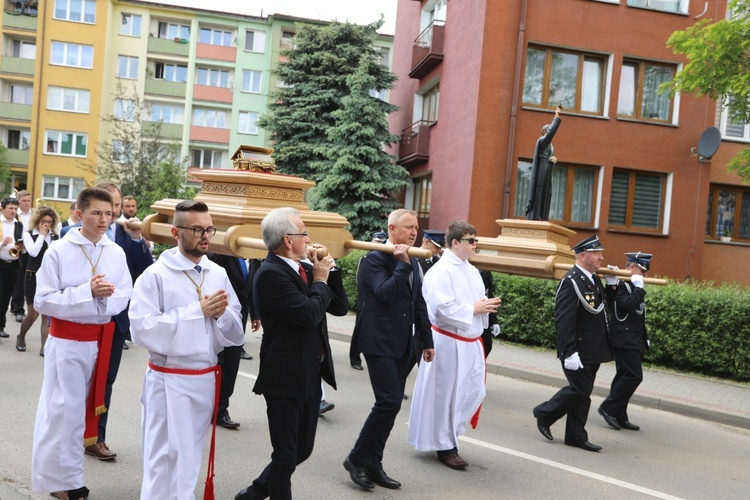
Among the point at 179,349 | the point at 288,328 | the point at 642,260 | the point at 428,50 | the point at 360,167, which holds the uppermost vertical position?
the point at 428,50

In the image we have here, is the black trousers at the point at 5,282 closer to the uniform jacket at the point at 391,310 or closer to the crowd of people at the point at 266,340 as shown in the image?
the crowd of people at the point at 266,340

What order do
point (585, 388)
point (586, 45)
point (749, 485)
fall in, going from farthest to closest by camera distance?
point (586, 45)
point (585, 388)
point (749, 485)

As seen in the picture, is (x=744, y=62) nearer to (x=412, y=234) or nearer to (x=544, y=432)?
(x=544, y=432)

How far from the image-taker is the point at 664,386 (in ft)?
36.4

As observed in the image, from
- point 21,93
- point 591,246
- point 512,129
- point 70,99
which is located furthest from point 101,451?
point 21,93

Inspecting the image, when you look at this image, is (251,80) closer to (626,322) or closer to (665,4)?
(665,4)

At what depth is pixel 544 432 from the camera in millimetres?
7426

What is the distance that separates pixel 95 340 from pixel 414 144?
20.4 metres

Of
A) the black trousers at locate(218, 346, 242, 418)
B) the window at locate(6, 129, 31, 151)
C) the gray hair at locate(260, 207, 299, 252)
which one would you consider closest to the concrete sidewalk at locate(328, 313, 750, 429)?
the black trousers at locate(218, 346, 242, 418)

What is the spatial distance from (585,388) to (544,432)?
655 mm

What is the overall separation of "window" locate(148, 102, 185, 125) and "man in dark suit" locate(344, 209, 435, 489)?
140ft

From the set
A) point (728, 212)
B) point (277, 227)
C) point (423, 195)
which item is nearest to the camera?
point (277, 227)

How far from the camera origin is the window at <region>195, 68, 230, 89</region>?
46000mm

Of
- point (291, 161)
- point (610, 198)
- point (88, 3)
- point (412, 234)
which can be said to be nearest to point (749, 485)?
point (412, 234)
